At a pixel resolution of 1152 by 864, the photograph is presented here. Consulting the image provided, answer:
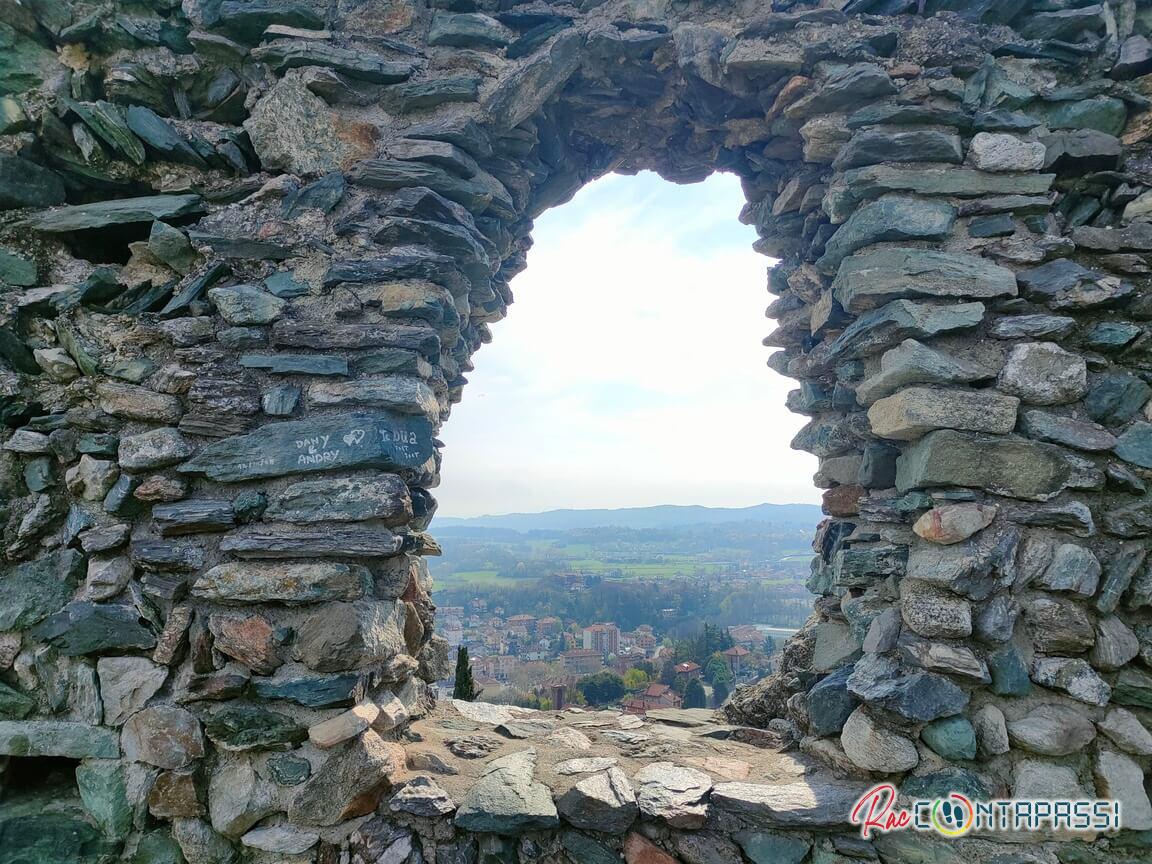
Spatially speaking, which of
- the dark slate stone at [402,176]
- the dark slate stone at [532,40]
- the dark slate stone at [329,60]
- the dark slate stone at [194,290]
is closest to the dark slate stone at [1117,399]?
the dark slate stone at [402,176]

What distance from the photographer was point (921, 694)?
2277 millimetres

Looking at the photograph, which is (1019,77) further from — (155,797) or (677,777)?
(155,797)

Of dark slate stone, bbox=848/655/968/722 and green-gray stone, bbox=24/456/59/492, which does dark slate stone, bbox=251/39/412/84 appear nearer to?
green-gray stone, bbox=24/456/59/492

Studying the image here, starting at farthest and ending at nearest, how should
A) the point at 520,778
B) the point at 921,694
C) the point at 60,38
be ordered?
the point at 60,38
the point at 520,778
the point at 921,694

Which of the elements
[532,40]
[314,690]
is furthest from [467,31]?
[314,690]

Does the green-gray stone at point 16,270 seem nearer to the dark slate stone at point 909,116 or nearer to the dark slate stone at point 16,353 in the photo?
the dark slate stone at point 16,353

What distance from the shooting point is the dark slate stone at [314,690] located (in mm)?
2352

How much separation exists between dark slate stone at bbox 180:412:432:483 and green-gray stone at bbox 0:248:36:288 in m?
1.25

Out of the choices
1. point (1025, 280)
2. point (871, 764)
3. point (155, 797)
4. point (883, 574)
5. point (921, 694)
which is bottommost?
point (155, 797)

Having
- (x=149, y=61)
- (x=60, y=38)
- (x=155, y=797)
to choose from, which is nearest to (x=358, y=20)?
(x=149, y=61)

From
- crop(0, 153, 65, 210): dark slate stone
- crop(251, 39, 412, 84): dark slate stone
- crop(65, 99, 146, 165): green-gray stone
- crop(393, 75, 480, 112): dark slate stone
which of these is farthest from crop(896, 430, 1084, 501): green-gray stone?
crop(0, 153, 65, 210): dark slate stone

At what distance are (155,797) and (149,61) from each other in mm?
3264

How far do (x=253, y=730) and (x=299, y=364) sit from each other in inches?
56.1

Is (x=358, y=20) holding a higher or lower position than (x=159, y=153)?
higher
